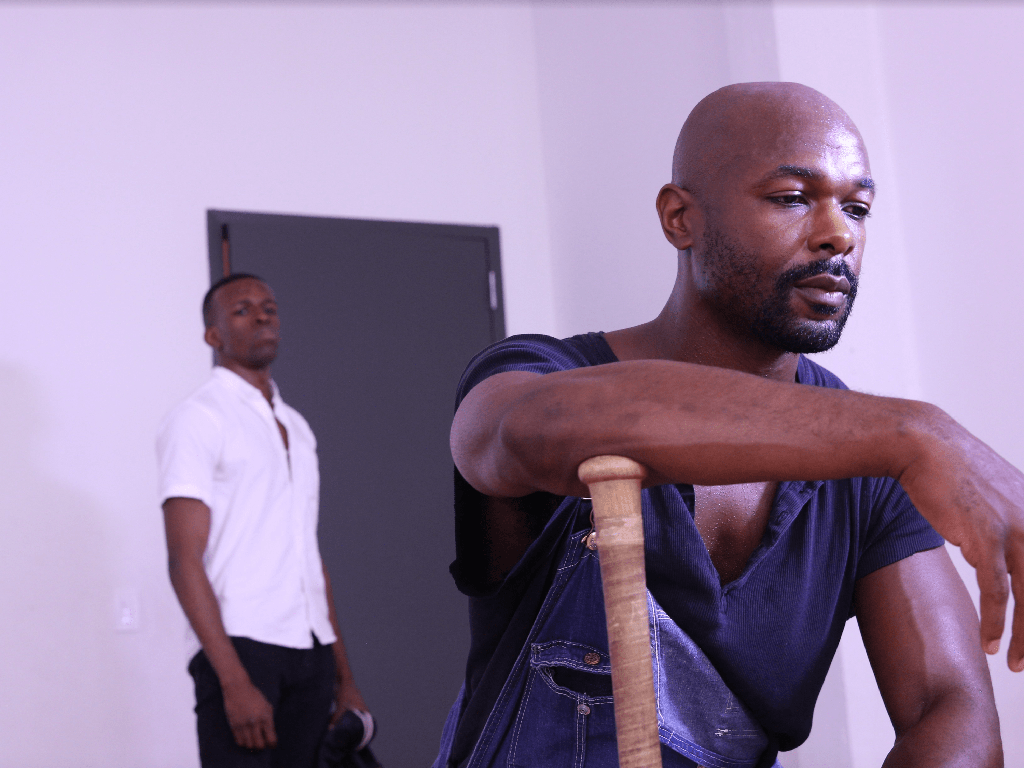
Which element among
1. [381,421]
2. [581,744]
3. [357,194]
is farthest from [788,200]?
[357,194]

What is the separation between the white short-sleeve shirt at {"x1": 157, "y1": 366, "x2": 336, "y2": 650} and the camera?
254 cm

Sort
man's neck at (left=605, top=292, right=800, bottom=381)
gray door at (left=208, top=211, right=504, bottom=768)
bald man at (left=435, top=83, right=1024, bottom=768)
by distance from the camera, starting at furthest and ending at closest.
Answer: gray door at (left=208, top=211, right=504, bottom=768) → man's neck at (left=605, top=292, right=800, bottom=381) → bald man at (left=435, top=83, right=1024, bottom=768)

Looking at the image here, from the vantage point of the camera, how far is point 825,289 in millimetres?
1068

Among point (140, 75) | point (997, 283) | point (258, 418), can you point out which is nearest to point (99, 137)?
point (140, 75)

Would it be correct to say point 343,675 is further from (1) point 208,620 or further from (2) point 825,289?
(2) point 825,289

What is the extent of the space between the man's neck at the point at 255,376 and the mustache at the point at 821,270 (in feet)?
6.88

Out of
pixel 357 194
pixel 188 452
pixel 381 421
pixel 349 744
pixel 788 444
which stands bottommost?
pixel 349 744

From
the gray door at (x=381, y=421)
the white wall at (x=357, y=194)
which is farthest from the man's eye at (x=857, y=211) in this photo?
the gray door at (x=381, y=421)

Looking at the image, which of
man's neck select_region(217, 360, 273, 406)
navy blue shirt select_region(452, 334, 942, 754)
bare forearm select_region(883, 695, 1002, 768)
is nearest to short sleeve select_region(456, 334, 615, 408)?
navy blue shirt select_region(452, 334, 942, 754)

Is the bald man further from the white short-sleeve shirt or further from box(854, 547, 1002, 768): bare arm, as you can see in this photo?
the white short-sleeve shirt

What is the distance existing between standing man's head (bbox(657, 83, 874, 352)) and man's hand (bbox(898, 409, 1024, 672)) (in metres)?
0.43

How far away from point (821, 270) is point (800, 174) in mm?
102

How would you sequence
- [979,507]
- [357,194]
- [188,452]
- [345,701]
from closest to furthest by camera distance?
→ [979,507] < [188,452] < [345,701] < [357,194]

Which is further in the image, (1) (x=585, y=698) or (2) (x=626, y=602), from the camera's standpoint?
(1) (x=585, y=698)
